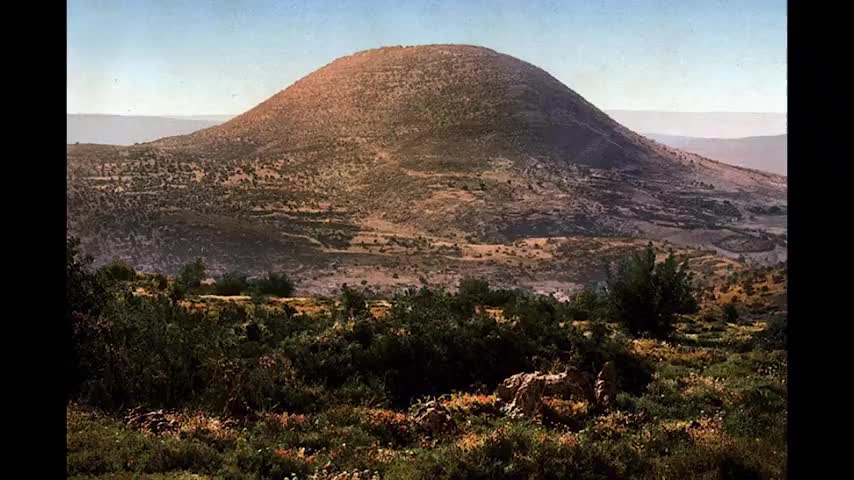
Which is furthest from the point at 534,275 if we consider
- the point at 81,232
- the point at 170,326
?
the point at 170,326

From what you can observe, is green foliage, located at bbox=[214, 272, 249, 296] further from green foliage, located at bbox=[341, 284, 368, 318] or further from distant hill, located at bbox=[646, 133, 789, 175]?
distant hill, located at bbox=[646, 133, 789, 175]

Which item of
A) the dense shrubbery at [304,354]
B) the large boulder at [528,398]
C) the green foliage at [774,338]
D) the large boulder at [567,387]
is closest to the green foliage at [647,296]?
the green foliage at [774,338]

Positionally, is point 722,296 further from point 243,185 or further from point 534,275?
point 243,185

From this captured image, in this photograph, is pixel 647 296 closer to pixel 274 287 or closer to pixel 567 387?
pixel 567 387

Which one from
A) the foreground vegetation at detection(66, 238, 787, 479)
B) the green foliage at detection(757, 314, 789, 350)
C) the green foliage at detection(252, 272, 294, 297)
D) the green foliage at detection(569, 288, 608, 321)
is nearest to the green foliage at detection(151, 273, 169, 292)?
the green foliage at detection(252, 272, 294, 297)

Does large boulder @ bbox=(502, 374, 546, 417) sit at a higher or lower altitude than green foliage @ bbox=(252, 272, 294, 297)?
higher

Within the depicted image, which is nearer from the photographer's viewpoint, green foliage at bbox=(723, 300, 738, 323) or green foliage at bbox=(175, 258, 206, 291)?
green foliage at bbox=(723, 300, 738, 323)
